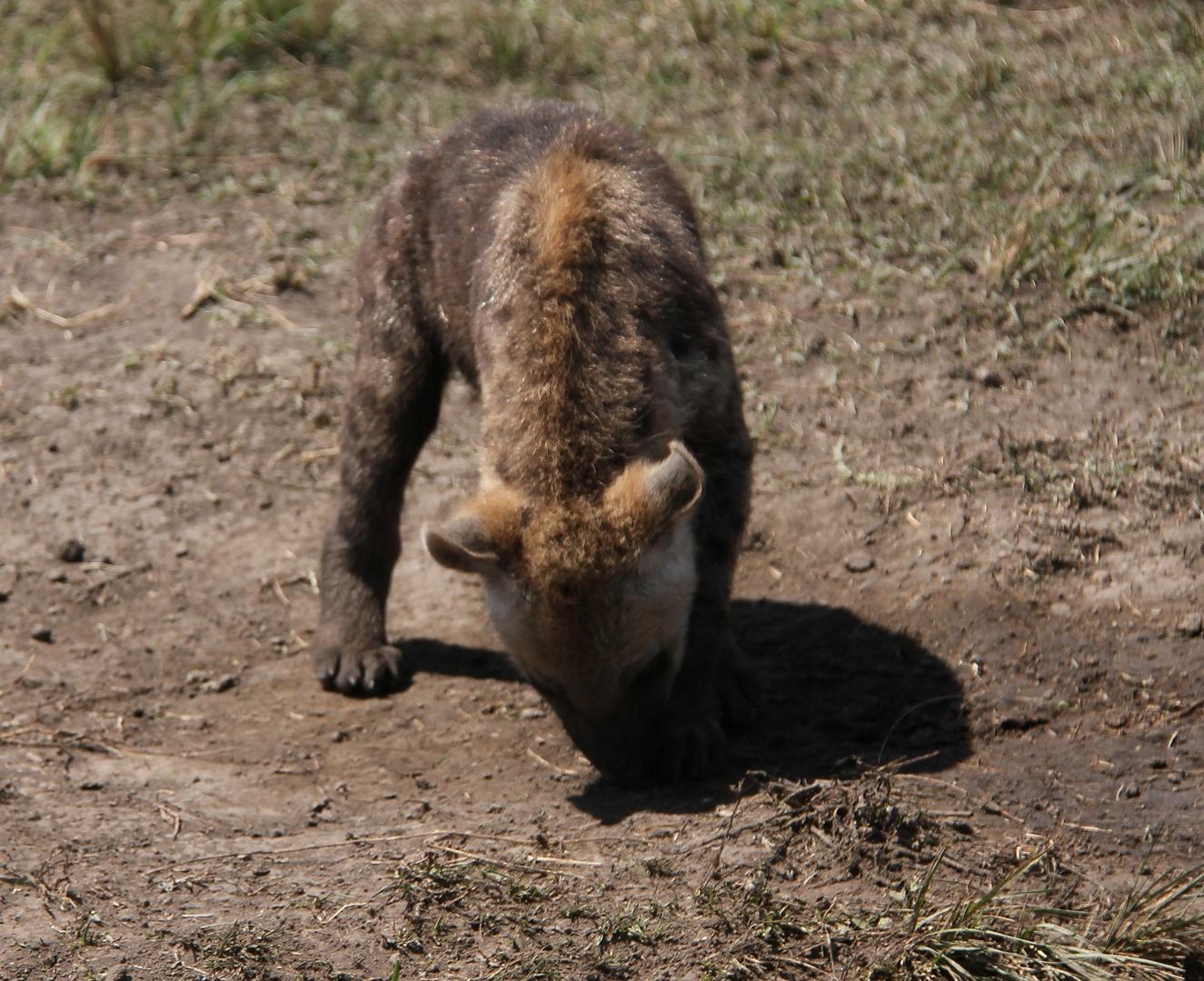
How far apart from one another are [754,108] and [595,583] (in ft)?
17.1

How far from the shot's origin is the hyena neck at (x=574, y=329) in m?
3.74

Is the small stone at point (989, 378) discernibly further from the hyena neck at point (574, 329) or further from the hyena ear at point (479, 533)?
the hyena ear at point (479, 533)

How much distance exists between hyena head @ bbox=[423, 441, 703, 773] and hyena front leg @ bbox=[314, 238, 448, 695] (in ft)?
3.82

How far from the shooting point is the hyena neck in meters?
3.74

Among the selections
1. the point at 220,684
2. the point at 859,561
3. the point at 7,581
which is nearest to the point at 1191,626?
the point at 859,561

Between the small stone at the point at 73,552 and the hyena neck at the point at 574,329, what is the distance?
7.31 feet

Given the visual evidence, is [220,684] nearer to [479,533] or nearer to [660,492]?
[479,533]

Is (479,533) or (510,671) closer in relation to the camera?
(479,533)

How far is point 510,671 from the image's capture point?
502 cm

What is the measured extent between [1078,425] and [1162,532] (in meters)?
0.74

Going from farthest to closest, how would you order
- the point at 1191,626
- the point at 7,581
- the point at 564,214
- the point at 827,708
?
the point at 7,581
the point at 827,708
the point at 1191,626
the point at 564,214

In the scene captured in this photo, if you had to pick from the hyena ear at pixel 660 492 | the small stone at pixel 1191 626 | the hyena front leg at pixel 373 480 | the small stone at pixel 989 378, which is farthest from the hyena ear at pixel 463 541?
the small stone at pixel 989 378

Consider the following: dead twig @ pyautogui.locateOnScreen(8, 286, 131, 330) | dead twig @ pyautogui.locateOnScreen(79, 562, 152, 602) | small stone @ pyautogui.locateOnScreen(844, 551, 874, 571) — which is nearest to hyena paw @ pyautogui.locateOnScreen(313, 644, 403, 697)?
dead twig @ pyautogui.locateOnScreen(79, 562, 152, 602)

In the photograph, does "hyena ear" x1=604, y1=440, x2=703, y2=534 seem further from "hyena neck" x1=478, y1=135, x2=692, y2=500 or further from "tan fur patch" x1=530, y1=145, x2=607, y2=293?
"tan fur patch" x1=530, y1=145, x2=607, y2=293
